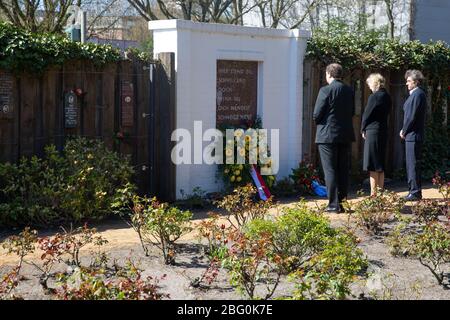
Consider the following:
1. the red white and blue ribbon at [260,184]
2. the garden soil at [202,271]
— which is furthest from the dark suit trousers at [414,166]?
the garden soil at [202,271]

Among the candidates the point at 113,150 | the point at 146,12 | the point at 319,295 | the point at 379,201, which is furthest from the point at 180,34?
the point at 146,12

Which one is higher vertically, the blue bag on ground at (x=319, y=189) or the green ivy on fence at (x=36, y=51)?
the green ivy on fence at (x=36, y=51)

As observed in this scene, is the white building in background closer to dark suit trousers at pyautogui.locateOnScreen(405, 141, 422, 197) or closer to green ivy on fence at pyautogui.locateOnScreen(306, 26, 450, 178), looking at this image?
green ivy on fence at pyautogui.locateOnScreen(306, 26, 450, 178)

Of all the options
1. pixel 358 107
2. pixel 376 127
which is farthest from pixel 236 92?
pixel 358 107

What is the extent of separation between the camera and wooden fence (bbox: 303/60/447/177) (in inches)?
441

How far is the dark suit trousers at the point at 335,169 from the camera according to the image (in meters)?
9.11

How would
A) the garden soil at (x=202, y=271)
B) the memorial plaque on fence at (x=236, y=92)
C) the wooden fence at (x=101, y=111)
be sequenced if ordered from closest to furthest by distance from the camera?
the garden soil at (x=202, y=271)
the wooden fence at (x=101, y=111)
the memorial plaque on fence at (x=236, y=92)

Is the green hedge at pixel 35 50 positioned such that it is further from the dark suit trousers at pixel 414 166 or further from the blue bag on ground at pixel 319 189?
the dark suit trousers at pixel 414 166

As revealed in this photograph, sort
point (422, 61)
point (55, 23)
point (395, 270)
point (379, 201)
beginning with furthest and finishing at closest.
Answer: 1. point (55, 23)
2. point (422, 61)
3. point (379, 201)
4. point (395, 270)

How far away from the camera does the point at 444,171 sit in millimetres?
12539

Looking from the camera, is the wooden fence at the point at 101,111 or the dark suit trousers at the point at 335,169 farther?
the dark suit trousers at the point at 335,169

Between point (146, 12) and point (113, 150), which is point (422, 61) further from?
point (146, 12)

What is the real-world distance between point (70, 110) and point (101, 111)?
446mm

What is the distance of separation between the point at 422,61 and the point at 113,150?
5727 millimetres
